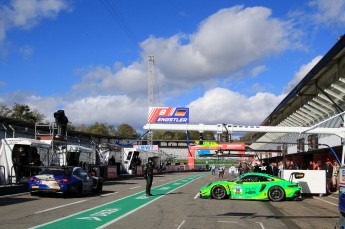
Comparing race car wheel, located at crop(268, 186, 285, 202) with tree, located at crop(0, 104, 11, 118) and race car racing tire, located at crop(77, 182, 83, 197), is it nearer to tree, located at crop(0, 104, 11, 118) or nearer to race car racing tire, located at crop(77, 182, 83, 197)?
race car racing tire, located at crop(77, 182, 83, 197)

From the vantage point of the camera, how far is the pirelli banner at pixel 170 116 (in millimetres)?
17719

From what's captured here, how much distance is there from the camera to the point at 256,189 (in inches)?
760

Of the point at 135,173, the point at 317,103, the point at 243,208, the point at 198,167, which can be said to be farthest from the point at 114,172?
the point at 198,167

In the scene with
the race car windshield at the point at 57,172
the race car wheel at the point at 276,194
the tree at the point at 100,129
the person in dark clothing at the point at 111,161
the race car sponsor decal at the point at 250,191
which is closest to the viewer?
the race car wheel at the point at 276,194

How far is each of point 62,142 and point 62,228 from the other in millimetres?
18306

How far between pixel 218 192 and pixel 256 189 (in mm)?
1707

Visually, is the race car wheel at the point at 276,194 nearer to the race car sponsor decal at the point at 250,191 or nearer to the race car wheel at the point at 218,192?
the race car sponsor decal at the point at 250,191

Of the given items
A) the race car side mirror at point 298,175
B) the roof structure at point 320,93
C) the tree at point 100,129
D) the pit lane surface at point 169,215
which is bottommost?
the pit lane surface at point 169,215

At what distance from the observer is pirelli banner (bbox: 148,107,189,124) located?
17719 millimetres

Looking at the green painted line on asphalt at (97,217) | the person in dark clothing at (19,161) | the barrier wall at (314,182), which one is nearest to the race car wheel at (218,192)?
the green painted line on asphalt at (97,217)

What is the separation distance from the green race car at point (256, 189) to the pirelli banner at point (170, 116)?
3996 millimetres

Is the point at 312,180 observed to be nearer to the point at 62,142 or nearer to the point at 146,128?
the point at 146,128

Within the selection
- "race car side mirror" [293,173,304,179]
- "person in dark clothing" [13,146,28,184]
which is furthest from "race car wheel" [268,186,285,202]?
"person in dark clothing" [13,146,28,184]

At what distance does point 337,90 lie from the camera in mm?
25078
